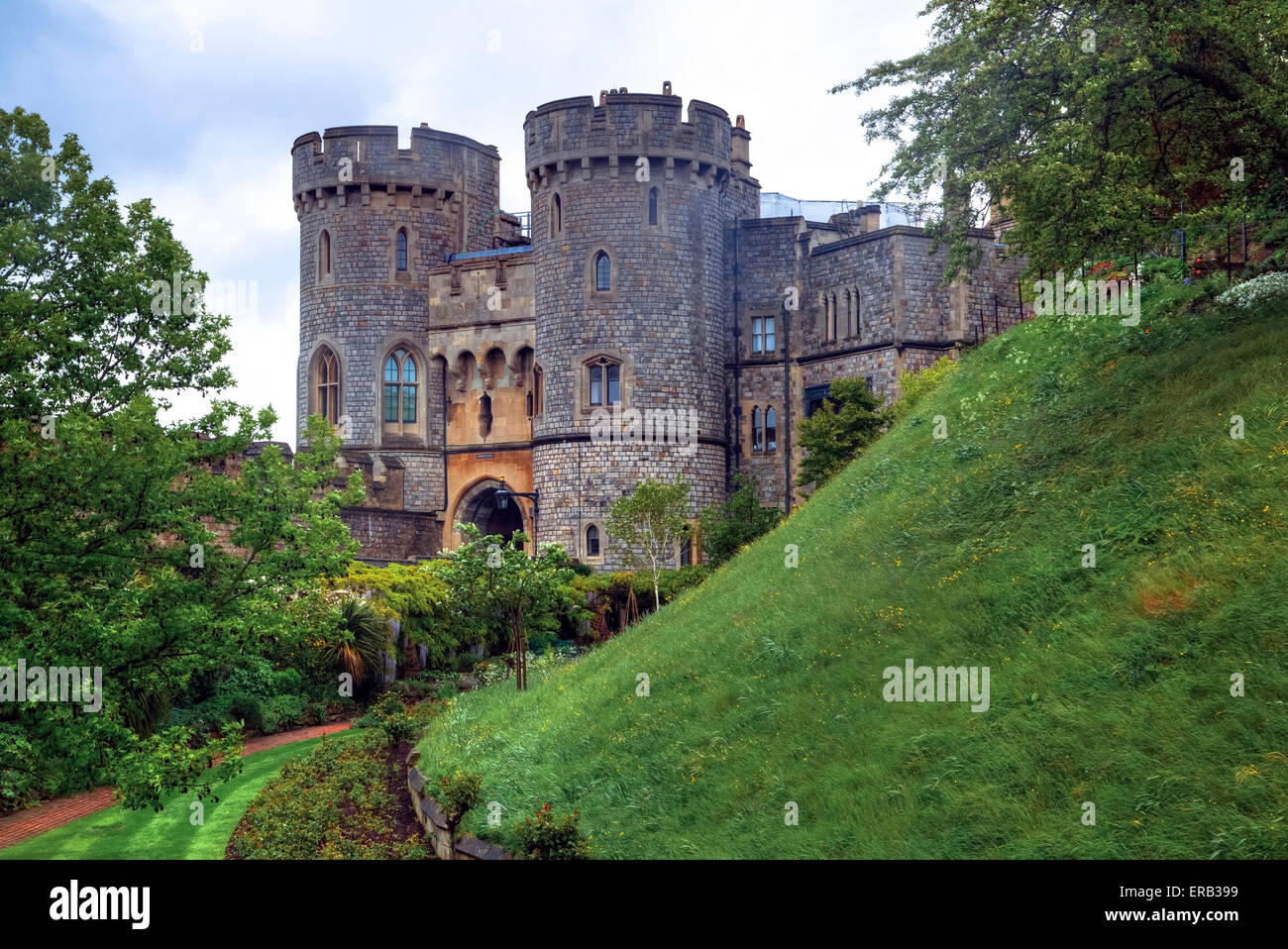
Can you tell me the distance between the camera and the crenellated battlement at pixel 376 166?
47250mm

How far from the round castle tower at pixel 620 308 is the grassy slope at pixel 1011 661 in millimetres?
19767

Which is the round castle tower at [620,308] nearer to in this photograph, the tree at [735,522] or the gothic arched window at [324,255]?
the tree at [735,522]

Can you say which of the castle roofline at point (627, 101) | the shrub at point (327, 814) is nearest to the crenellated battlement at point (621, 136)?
the castle roofline at point (627, 101)

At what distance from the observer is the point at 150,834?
17781 mm

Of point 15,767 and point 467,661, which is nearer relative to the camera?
point 15,767

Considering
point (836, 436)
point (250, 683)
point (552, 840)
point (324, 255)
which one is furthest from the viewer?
point (324, 255)

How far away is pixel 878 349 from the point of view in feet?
137

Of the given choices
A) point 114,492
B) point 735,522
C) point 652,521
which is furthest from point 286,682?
point 114,492

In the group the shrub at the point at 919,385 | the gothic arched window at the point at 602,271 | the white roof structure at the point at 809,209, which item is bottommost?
the shrub at the point at 919,385

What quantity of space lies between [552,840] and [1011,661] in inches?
217

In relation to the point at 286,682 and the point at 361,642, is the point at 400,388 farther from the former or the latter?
the point at 286,682

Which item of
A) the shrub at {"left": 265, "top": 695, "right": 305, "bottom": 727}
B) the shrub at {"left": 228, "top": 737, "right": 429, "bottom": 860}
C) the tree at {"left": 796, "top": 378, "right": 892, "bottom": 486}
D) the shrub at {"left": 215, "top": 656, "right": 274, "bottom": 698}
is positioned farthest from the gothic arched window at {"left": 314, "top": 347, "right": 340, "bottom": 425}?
the shrub at {"left": 228, "top": 737, "right": 429, "bottom": 860}
